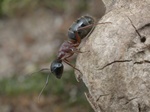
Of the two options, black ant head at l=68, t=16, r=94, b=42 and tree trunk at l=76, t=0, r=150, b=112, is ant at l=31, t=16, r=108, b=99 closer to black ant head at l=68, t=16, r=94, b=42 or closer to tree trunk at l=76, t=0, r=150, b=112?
black ant head at l=68, t=16, r=94, b=42

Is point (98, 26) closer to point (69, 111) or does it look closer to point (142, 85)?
point (142, 85)

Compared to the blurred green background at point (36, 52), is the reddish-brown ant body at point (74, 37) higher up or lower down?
higher up

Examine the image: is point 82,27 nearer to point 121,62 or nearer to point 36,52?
point 121,62

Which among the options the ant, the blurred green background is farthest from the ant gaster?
the blurred green background

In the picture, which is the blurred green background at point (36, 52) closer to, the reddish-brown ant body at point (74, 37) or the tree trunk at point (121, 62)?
the reddish-brown ant body at point (74, 37)

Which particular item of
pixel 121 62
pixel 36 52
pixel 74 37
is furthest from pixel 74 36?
pixel 36 52

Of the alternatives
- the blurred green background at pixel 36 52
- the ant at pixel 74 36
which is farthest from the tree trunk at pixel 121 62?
the blurred green background at pixel 36 52
